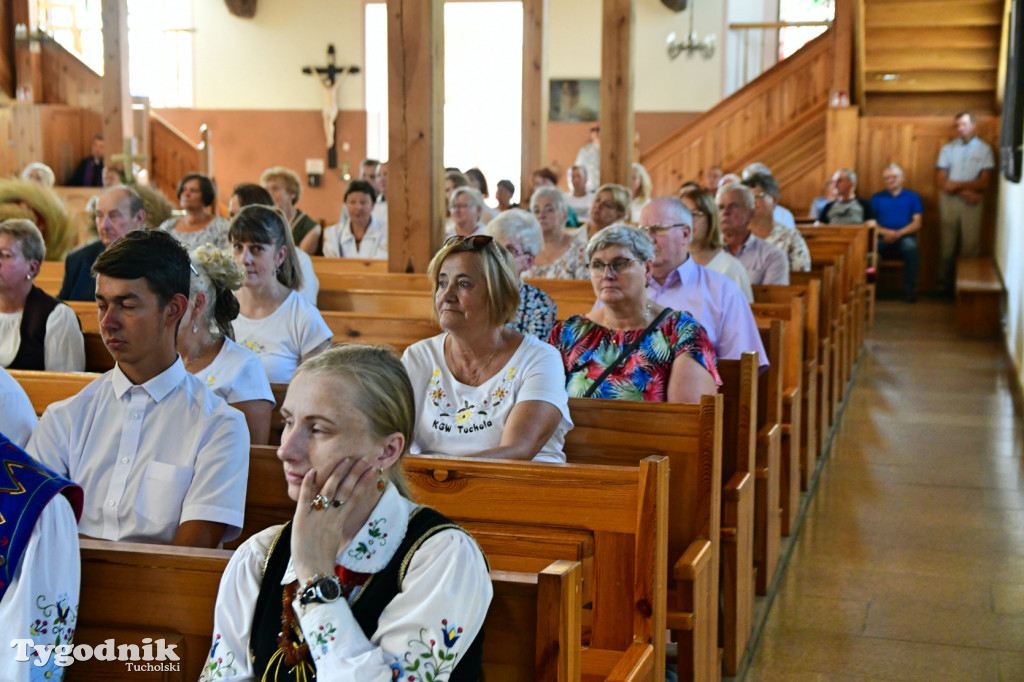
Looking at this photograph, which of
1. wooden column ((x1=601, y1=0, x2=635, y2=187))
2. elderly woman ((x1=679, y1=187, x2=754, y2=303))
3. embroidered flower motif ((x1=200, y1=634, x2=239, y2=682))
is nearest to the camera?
embroidered flower motif ((x1=200, y1=634, x2=239, y2=682))

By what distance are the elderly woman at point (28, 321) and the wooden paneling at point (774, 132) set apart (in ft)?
30.0

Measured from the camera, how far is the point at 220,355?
2566 millimetres

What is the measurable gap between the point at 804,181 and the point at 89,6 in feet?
31.6

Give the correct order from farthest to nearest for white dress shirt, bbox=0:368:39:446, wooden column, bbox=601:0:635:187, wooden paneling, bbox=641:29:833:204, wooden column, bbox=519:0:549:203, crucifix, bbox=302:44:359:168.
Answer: crucifix, bbox=302:44:359:168
wooden paneling, bbox=641:29:833:204
wooden column, bbox=519:0:549:203
wooden column, bbox=601:0:635:187
white dress shirt, bbox=0:368:39:446

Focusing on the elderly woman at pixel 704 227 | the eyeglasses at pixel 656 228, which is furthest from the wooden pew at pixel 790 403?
the eyeglasses at pixel 656 228

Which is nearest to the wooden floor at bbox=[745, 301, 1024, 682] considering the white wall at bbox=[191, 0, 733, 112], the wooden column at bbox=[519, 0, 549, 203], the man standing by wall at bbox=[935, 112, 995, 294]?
the wooden column at bbox=[519, 0, 549, 203]

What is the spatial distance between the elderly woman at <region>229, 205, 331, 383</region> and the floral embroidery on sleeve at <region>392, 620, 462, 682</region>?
2188 millimetres

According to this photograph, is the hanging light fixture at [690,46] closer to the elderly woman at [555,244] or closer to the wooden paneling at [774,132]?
the wooden paneling at [774,132]

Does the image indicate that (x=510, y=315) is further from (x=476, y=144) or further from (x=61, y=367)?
(x=476, y=144)

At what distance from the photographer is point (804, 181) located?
37.0 feet

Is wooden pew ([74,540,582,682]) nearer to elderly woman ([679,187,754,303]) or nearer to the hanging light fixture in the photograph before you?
elderly woman ([679,187,754,303])

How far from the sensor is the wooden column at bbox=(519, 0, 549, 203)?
27.4ft

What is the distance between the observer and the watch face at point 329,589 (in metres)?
1.36

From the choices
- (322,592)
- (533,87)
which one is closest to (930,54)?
(533,87)
